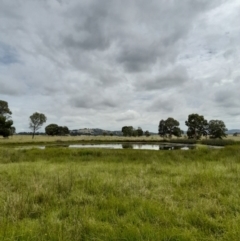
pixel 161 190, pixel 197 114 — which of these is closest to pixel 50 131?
pixel 197 114

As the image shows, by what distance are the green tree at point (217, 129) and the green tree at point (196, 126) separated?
7.27 feet

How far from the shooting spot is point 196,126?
10225 centimetres

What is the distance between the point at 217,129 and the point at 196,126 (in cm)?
924

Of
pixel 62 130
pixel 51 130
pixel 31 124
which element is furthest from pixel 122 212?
pixel 62 130

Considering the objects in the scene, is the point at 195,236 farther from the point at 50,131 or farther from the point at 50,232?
the point at 50,131

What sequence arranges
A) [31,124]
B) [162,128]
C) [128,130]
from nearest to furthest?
[31,124] → [162,128] → [128,130]

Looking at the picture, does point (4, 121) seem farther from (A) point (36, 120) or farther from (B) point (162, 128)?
(B) point (162, 128)

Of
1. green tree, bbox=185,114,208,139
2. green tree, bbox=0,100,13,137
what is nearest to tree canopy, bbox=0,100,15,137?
green tree, bbox=0,100,13,137

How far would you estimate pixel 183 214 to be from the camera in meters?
4.43

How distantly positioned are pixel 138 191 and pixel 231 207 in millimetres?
2370

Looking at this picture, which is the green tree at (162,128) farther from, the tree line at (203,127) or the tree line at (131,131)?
the tree line at (131,131)

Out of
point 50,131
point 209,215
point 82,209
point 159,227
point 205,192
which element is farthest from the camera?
point 50,131

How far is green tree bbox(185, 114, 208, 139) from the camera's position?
101562 mm

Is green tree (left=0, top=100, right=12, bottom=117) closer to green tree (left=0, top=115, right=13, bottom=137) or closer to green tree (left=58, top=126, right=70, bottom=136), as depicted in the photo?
green tree (left=0, top=115, right=13, bottom=137)
